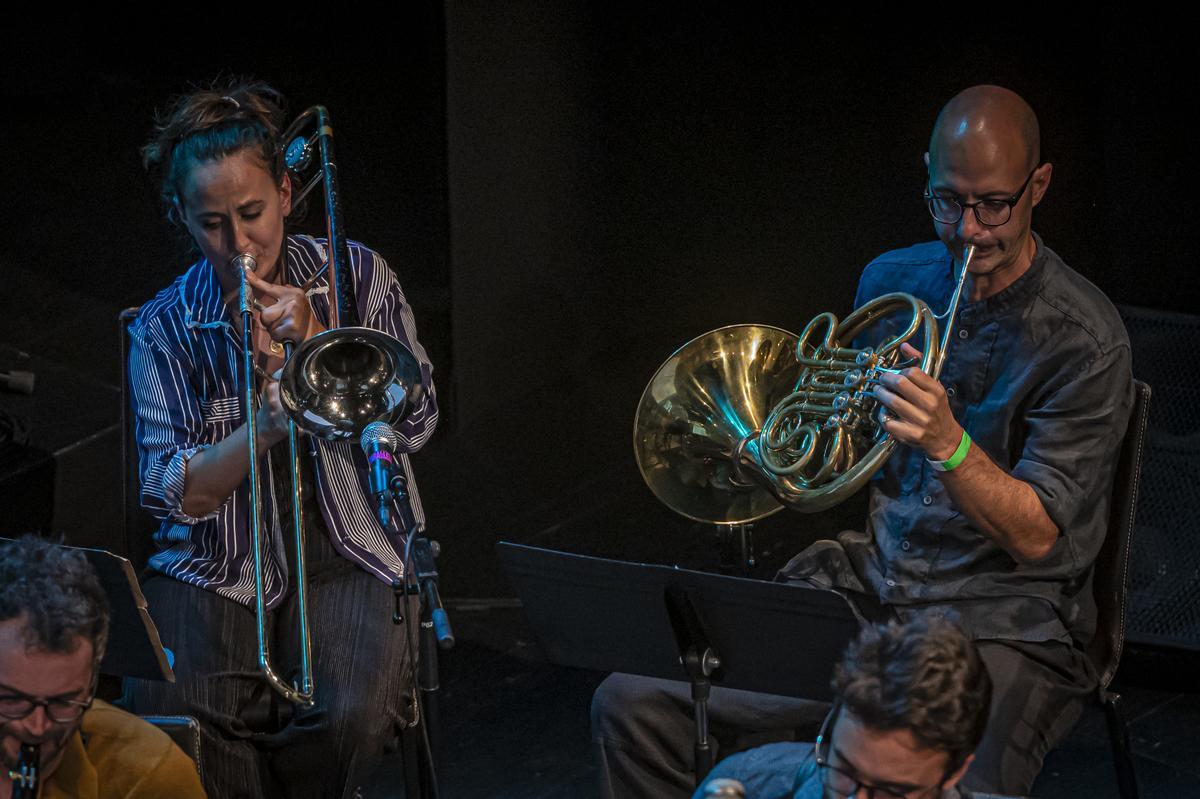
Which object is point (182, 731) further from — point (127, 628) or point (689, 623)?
point (689, 623)

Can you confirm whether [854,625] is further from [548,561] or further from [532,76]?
[532,76]

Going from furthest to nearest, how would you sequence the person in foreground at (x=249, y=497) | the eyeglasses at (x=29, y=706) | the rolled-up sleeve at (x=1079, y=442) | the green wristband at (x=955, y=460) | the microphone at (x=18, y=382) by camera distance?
the microphone at (x=18, y=382), the person in foreground at (x=249, y=497), the rolled-up sleeve at (x=1079, y=442), the green wristband at (x=955, y=460), the eyeglasses at (x=29, y=706)

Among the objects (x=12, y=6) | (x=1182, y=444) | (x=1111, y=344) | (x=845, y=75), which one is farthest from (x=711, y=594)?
(x=12, y=6)

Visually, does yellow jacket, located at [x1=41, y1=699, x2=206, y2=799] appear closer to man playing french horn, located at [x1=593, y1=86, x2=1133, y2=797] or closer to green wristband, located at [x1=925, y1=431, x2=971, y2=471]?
man playing french horn, located at [x1=593, y1=86, x2=1133, y2=797]

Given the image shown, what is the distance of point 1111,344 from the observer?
10.2ft

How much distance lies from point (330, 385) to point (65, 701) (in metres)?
0.90

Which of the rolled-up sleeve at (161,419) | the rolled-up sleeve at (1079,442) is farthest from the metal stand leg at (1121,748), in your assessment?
the rolled-up sleeve at (161,419)

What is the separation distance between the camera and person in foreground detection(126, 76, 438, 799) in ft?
10.3

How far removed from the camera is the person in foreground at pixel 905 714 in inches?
83.0

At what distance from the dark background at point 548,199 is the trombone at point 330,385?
1.93 metres

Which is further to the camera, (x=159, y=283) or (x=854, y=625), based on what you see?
(x=159, y=283)

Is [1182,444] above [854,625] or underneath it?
above

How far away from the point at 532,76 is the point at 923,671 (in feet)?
11.0

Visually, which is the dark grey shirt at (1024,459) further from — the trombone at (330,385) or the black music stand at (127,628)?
the black music stand at (127,628)
